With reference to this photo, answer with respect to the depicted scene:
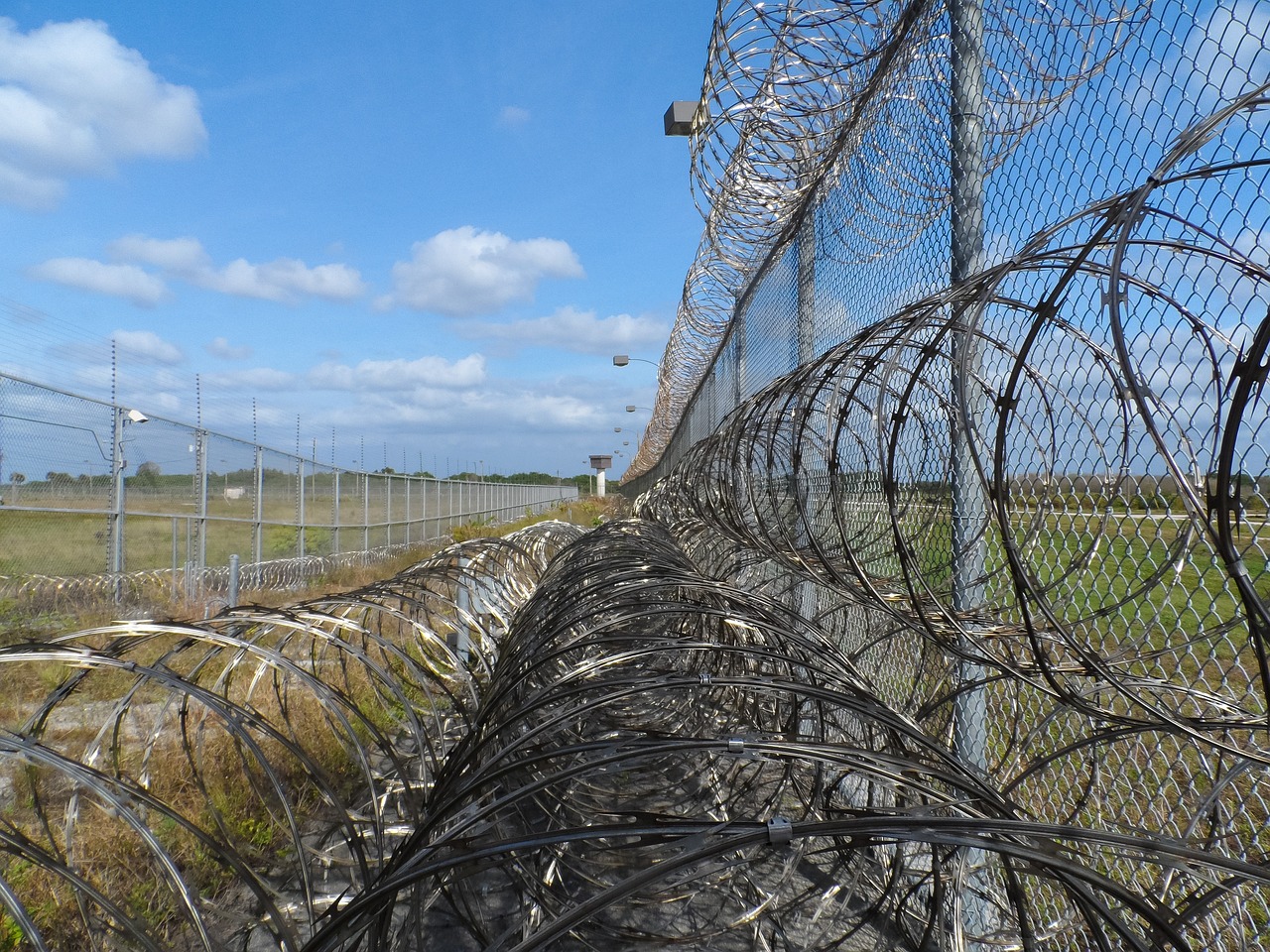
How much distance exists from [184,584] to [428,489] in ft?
58.6

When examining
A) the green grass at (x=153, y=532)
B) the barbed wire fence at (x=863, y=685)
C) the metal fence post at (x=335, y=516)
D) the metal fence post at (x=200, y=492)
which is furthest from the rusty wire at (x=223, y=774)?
the metal fence post at (x=335, y=516)

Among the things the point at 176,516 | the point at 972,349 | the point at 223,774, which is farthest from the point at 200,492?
the point at 972,349

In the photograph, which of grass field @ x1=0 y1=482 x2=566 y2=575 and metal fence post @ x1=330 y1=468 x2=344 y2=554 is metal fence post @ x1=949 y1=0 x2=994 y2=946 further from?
metal fence post @ x1=330 y1=468 x2=344 y2=554

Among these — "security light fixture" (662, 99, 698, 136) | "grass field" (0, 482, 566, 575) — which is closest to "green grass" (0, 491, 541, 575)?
"grass field" (0, 482, 566, 575)

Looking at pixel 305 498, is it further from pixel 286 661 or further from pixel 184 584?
pixel 286 661

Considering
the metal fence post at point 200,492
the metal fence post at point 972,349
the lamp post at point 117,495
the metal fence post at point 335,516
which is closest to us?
the metal fence post at point 972,349

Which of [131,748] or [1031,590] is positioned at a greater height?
[1031,590]

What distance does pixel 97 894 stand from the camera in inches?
59.4

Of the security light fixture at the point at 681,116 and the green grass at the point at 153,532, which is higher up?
the security light fixture at the point at 681,116

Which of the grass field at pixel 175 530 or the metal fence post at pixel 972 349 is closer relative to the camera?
the metal fence post at pixel 972 349

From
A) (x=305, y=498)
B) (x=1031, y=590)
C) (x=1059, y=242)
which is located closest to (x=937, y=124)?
(x=1059, y=242)

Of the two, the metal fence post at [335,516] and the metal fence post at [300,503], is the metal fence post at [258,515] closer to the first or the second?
the metal fence post at [300,503]

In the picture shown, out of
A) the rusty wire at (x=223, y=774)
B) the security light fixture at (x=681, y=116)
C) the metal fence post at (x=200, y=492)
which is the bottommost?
the rusty wire at (x=223, y=774)

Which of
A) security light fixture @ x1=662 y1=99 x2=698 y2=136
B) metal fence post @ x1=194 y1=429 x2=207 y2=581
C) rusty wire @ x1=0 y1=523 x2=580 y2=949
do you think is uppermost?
security light fixture @ x1=662 y1=99 x2=698 y2=136
